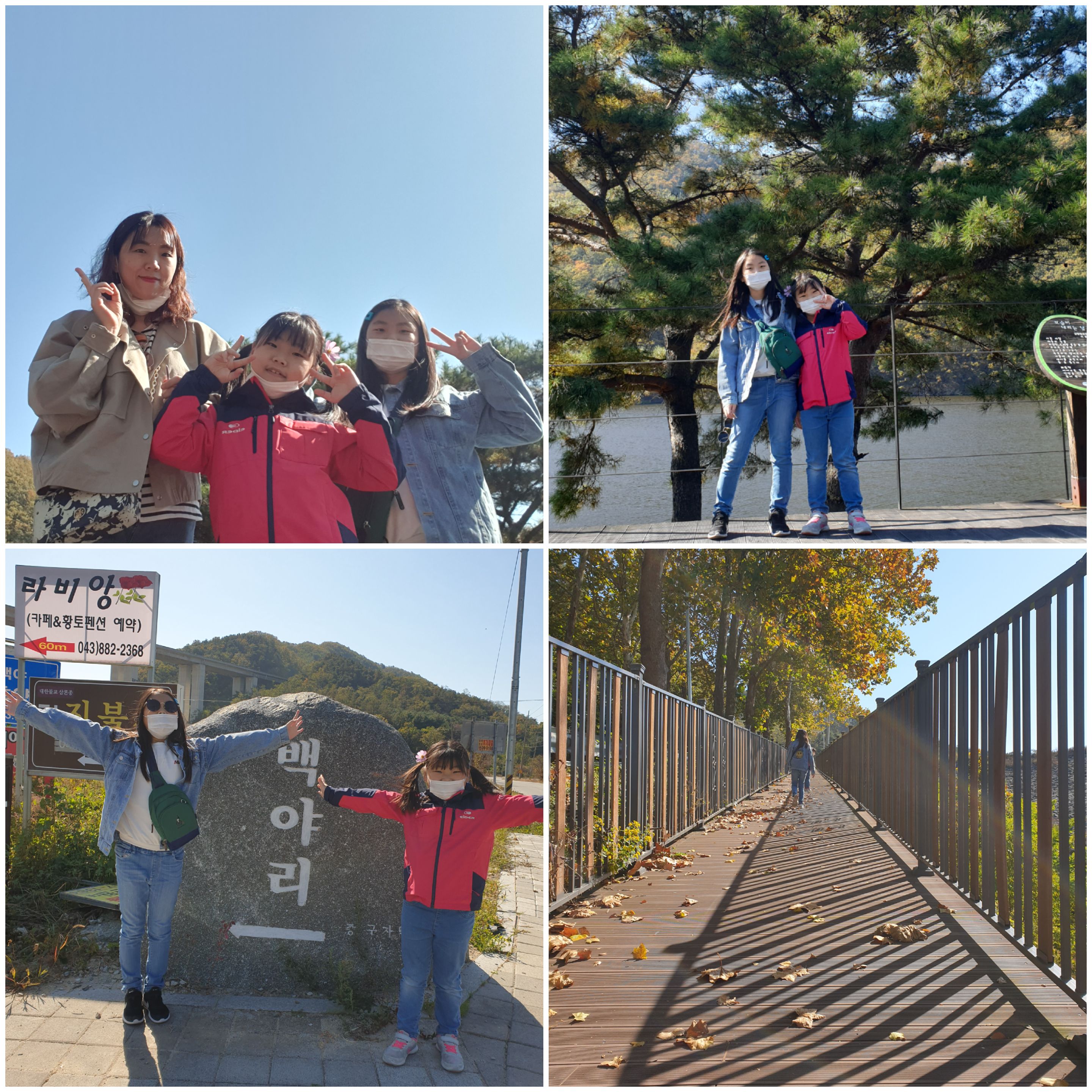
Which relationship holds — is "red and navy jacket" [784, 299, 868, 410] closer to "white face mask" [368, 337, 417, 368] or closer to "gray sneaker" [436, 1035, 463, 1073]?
"white face mask" [368, 337, 417, 368]

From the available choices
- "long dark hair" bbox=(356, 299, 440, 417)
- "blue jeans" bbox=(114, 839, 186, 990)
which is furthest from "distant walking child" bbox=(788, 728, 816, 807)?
"blue jeans" bbox=(114, 839, 186, 990)

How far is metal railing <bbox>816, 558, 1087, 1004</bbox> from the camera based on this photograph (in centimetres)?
266

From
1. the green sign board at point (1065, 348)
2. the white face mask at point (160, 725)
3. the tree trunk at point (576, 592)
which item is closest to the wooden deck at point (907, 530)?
the green sign board at point (1065, 348)

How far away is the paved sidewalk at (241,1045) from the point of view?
3.04m

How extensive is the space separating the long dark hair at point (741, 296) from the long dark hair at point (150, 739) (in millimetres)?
3614

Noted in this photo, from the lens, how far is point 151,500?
12.5ft

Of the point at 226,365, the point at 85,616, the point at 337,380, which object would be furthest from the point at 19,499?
the point at 337,380

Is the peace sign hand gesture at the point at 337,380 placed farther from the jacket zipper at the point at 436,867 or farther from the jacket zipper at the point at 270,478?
the jacket zipper at the point at 436,867

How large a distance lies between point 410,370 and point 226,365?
898mm

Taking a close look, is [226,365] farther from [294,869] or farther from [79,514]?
[294,869]

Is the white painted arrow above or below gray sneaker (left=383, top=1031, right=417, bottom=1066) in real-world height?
above

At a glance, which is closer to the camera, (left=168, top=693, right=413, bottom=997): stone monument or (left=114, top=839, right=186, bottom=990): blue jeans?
(left=114, top=839, right=186, bottom=990): blue jeans

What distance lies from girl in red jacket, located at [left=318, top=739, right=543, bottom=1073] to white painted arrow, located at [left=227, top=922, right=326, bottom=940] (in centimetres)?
50

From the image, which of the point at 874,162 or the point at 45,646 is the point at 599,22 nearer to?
the point at 874,162
